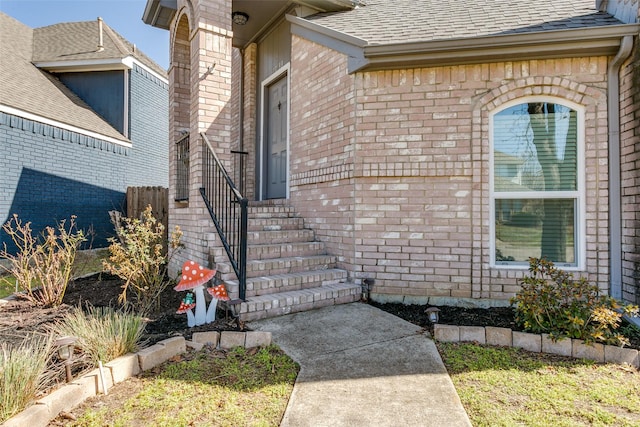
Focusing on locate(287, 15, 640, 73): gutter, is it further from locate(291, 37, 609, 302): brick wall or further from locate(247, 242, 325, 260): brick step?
locate(247, 242, 325, 260): brick step

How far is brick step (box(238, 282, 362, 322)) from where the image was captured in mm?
3650

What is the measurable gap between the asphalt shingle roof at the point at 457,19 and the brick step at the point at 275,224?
260 cm

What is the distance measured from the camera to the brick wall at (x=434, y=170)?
3975mm

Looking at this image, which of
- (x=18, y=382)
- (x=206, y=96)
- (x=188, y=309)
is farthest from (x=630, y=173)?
(x=18, y=382)

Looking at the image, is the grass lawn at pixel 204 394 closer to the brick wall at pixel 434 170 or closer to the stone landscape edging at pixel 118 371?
the stone landscape edging at pixel 118 371

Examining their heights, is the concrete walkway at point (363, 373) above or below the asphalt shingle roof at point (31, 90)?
below

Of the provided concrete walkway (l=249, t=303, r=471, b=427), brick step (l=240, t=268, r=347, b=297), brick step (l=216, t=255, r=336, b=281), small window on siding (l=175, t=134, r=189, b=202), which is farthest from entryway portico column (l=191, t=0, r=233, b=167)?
concrete walkway (l=249, t=303, r=471, b=427)

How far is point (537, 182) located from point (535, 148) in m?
0.40

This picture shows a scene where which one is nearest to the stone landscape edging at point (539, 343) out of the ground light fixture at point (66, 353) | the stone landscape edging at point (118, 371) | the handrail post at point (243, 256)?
the stone landscape edging at point (118, 371)

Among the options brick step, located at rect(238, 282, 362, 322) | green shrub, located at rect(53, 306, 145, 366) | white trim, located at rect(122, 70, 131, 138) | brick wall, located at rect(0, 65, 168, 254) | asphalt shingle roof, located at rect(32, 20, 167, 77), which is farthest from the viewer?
white trim, located at rect(122, 70, 131, 138)

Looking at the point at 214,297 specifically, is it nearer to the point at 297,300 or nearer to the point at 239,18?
the point at 297,300

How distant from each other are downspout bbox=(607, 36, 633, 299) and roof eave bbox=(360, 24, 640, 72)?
32cm

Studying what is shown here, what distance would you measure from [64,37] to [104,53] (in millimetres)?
2056

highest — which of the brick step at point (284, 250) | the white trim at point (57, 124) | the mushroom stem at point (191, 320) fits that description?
the white trim at point (57, 124)
